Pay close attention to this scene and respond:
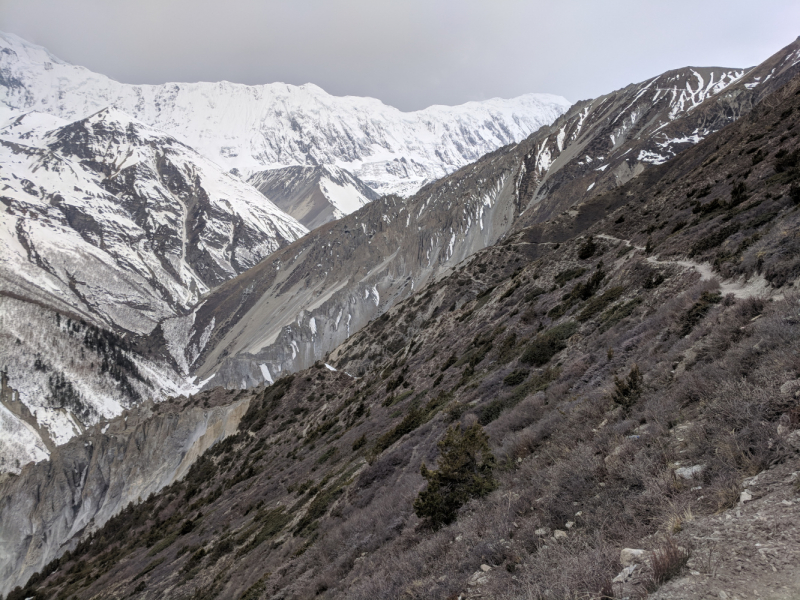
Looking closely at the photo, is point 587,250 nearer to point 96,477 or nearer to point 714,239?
point 714,239

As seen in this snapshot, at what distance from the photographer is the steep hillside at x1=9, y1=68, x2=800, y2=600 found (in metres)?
4.51

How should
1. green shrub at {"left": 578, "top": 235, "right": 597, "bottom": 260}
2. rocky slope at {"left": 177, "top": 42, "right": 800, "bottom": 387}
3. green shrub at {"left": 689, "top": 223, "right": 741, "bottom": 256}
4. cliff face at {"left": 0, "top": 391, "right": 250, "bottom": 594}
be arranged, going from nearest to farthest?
green shrub at {"left": 689, "top": 223, "right": 741, "bottom": 256} < green shrub at {"left": 578, "top": 235, "right": 597, "bottom": 260} < cliff face at {"left": 0, "top": 391, "right": 250, "bottom": 594} < rocky slope at {"left": 177, "top": 42, "right": 800, "bottom": 387}

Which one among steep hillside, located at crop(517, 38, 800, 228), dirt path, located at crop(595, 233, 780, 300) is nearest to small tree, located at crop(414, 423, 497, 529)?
dirt path, located at crop(595, 233, 780, 300)

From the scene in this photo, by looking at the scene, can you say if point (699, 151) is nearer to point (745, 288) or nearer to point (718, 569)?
point (745, 288)

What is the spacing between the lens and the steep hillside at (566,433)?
4.51 metres

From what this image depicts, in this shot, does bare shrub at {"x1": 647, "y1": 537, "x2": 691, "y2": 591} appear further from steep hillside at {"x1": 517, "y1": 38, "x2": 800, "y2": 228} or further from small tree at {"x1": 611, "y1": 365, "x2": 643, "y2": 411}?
steep hillside at {"x1": 517, "y1": 38, "x2": 800, "y2": 228}

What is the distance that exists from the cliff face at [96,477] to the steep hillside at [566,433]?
879 inches

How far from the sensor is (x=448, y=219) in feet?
353

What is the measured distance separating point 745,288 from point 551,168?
9609 centimetres

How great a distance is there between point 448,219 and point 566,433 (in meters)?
104

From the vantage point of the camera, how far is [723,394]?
17.7ft

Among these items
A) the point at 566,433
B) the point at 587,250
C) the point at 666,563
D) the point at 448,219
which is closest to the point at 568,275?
the point at 587,250

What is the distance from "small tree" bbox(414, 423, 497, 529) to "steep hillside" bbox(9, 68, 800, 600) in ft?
1.11

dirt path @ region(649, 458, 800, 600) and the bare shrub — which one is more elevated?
the bare shrub
